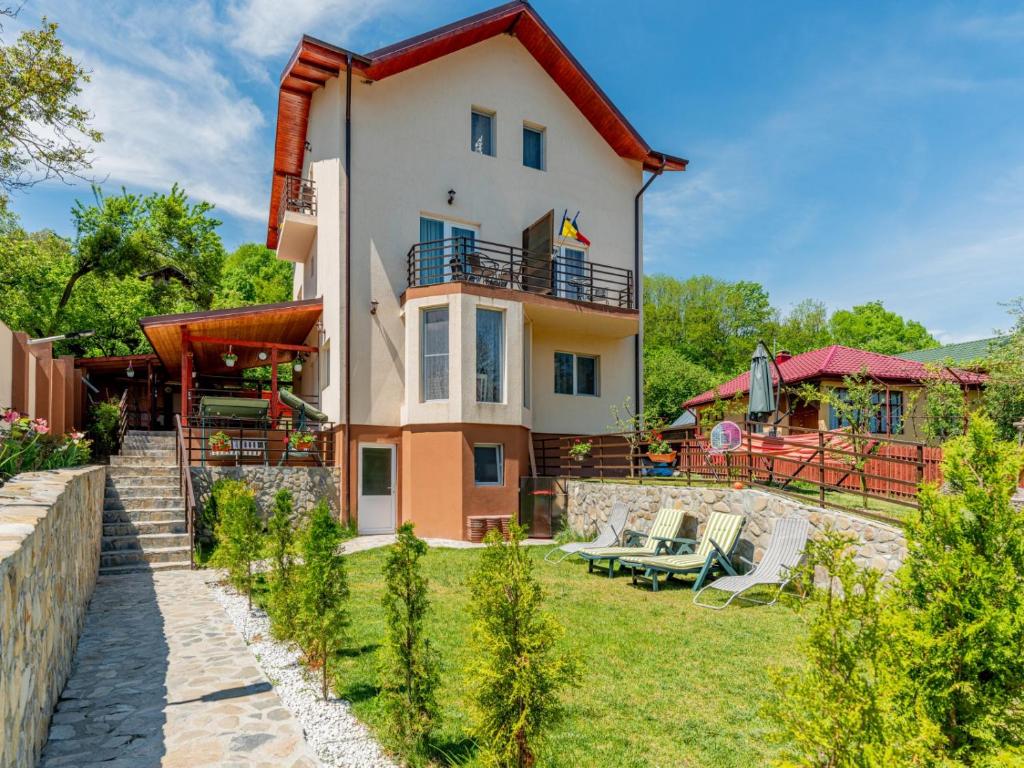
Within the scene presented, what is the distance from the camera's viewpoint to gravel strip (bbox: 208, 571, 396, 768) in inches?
150

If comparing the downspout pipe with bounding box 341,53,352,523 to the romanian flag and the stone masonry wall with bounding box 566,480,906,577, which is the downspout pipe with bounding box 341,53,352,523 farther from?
the romanian flag

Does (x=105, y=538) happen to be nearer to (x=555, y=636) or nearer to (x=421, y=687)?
(x=421, y=687)

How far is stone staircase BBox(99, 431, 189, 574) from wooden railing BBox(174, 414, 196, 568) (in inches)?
3.8

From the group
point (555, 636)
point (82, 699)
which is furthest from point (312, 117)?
point (555, 636)

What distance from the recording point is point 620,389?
18.2m

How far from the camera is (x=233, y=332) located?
1612 cm

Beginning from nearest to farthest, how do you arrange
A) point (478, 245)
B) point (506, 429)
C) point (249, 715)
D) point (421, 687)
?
point (421, 687), point (249, 715), point (506, 429), point (478, 245)

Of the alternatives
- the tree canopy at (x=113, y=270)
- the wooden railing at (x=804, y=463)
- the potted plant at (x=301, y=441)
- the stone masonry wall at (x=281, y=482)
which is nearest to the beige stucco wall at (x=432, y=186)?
the potted plant at (x=301, y=441)

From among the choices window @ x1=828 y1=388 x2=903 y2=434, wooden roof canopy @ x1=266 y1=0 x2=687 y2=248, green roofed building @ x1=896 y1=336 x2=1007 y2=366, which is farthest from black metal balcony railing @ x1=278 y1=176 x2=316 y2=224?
green roofed building @ x1=896 y1=336 x2=1007 y2=366

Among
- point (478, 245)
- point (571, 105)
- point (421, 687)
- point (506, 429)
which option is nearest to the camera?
point (421, 687)

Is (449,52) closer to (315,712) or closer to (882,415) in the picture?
(315,712)

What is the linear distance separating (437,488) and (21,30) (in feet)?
44.3

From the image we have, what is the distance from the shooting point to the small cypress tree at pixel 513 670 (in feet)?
10.1

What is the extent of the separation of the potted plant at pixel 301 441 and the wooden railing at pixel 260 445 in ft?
0.16
